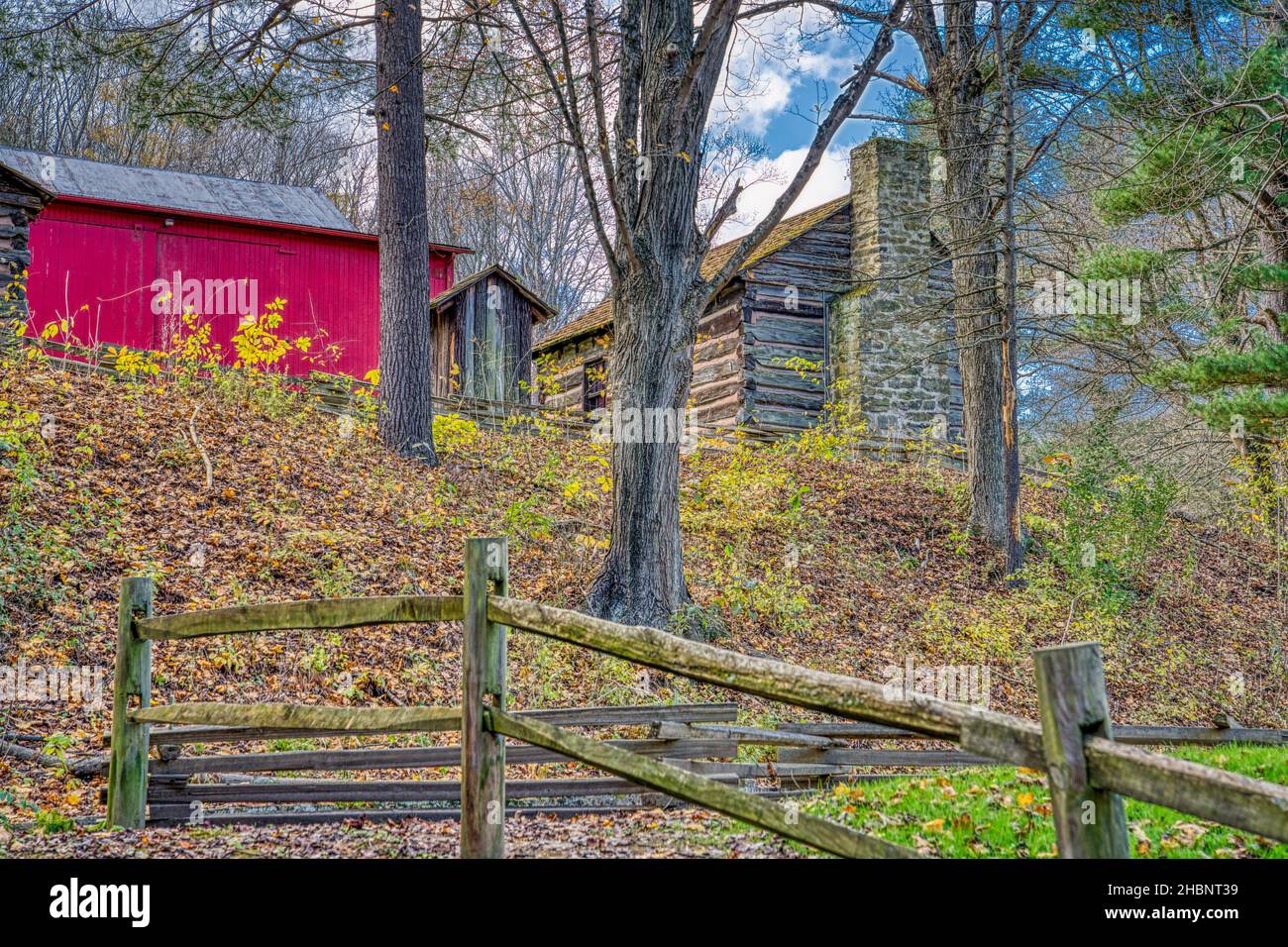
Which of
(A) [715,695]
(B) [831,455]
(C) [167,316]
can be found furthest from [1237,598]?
→ (C) [167,316]

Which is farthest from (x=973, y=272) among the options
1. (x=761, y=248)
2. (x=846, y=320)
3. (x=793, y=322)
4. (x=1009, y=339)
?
(x=761, y=248)

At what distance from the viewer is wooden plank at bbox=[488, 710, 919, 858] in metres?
2.97

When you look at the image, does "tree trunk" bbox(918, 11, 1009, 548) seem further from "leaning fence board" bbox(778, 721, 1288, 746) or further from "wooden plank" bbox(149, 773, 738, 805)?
"wooden plank" bbox(149, 773, 738, 805)

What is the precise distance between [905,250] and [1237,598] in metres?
8.06

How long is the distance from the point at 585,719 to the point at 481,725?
7.68 ft

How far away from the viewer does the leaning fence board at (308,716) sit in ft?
13.8

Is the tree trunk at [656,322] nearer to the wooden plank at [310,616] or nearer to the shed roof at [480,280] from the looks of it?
the wooden plank at [310,616]

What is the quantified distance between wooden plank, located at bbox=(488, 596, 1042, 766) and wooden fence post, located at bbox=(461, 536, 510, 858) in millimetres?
96

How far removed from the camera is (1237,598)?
15.2 m

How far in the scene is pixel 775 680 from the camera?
3.31 m
